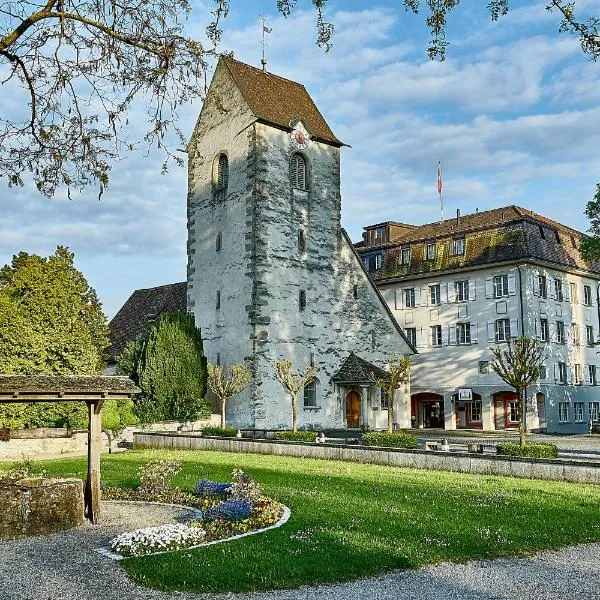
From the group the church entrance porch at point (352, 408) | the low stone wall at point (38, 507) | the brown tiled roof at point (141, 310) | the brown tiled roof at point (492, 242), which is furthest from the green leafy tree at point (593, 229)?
the low stone wall at point (38, 507)

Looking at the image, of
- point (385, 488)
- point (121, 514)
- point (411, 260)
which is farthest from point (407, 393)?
point (121, 514)

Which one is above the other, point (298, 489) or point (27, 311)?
point (27, 311)

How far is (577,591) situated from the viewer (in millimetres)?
8453

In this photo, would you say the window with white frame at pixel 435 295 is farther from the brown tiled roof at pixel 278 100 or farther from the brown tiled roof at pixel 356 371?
the brown tiled roof at pixel 278 100

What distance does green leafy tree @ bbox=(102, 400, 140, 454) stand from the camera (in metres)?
32.7

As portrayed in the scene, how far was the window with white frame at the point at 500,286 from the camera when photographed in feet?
149

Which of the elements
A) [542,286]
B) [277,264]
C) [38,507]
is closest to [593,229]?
[542,286]

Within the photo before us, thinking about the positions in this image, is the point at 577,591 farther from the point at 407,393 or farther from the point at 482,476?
the point at 407,393

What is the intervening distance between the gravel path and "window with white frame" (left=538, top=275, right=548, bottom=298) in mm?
36003

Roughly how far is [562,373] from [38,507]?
3959cm

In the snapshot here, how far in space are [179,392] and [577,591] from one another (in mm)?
29886

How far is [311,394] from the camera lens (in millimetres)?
39000

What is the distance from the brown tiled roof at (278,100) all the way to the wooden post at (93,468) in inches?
1055

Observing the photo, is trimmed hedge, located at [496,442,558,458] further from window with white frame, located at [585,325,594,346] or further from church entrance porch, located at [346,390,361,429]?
window with white frame, located at [585,325,594,346]
